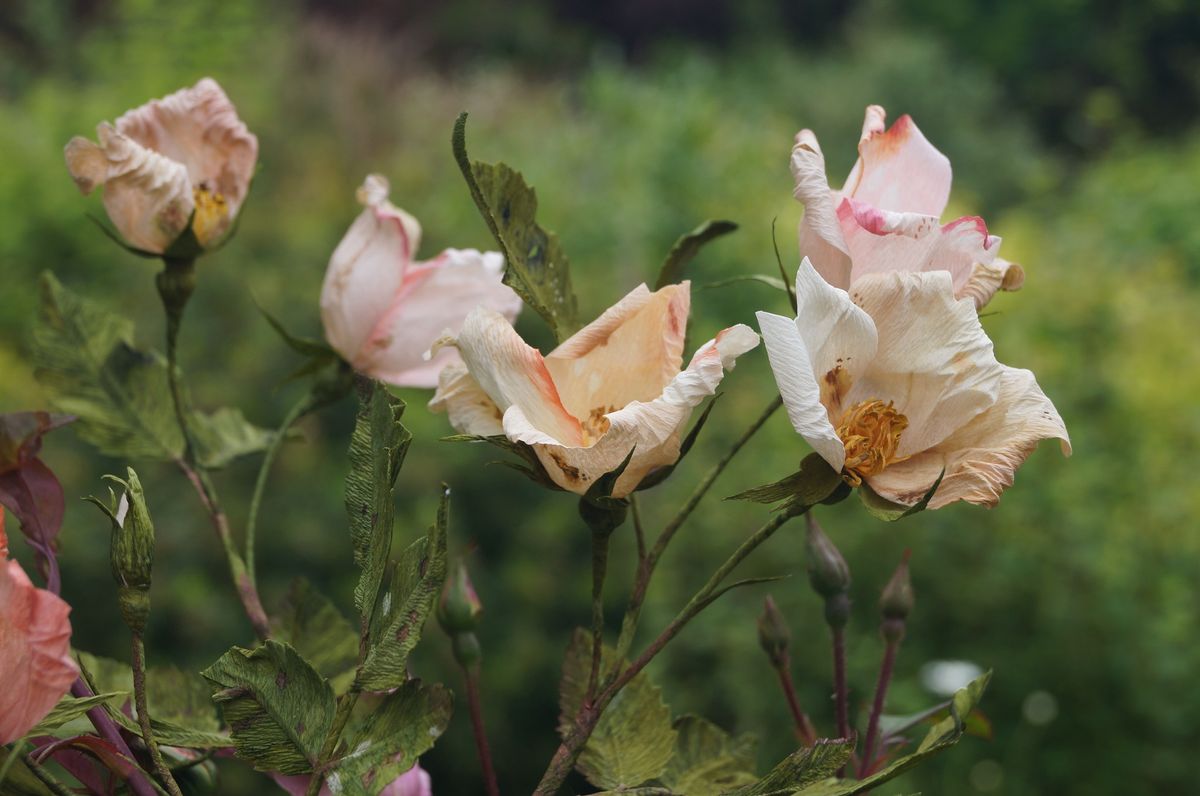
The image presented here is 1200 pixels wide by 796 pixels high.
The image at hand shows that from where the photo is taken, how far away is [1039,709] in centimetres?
157

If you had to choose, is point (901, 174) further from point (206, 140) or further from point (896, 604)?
point (206, 140)

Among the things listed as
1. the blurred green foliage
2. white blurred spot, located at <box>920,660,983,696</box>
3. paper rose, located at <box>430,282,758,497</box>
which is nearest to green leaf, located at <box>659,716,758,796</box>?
paper rose, located at <box>430,282,758,497</box>

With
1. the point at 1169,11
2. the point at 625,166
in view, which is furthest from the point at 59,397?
the point at 1169,11

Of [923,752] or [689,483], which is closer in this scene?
[923,752]

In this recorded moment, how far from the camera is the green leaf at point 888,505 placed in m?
0.30

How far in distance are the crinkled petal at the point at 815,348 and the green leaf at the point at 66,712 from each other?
17 centimetres

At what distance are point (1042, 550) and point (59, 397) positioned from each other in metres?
1.50

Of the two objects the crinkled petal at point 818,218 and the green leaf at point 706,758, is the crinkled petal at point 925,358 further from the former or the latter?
the green leaf at point 706,758

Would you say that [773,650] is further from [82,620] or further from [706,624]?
[82,620]

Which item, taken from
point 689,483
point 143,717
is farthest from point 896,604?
point 689,483

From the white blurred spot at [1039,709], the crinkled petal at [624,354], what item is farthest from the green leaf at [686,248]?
the white blurred spot at [1039,709]

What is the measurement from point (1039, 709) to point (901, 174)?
1.36 metres

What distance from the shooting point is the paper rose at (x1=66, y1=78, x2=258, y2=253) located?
433 millimetres

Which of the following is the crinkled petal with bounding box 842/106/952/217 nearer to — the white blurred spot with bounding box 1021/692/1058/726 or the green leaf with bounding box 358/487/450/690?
the green leaf with bounding box 358/487/450/690
